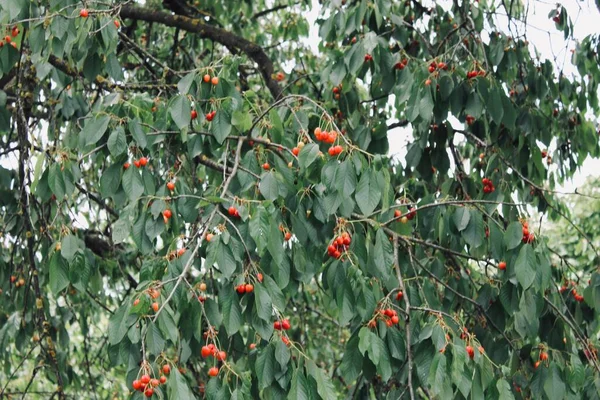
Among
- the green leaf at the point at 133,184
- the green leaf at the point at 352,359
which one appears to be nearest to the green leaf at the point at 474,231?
the green leaf at the point at 352,359

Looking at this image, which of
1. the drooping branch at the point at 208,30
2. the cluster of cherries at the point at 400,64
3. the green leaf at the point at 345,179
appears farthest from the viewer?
the drooping branch at the point at 208,30

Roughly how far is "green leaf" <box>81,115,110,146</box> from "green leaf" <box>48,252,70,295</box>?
0.33 meters

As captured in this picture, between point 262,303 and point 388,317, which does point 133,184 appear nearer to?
point 262,303

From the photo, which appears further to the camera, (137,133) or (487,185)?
(487,185)

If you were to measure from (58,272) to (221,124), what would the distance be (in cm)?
60

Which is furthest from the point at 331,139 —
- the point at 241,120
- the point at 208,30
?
the point at 208,30

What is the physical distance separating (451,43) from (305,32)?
1.67 meters

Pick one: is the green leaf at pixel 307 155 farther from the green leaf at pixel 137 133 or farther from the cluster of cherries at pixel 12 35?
the cluster of cherries at pixel 12 35

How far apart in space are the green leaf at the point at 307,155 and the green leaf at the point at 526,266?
63 centimetres

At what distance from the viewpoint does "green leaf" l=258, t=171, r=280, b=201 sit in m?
2.47

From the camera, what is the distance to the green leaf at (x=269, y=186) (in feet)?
8.09

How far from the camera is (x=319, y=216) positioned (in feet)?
8.43

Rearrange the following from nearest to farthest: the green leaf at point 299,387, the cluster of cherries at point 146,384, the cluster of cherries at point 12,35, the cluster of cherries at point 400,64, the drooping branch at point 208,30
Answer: the cluster of cherries at point 146,384
the green leaf at point 299,387
the cluster of cherries at point 12,35
the cluster of cherries at point 400,64
the drooping branch at point 208,30

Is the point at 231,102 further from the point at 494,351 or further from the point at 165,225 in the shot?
the point at 494,351
